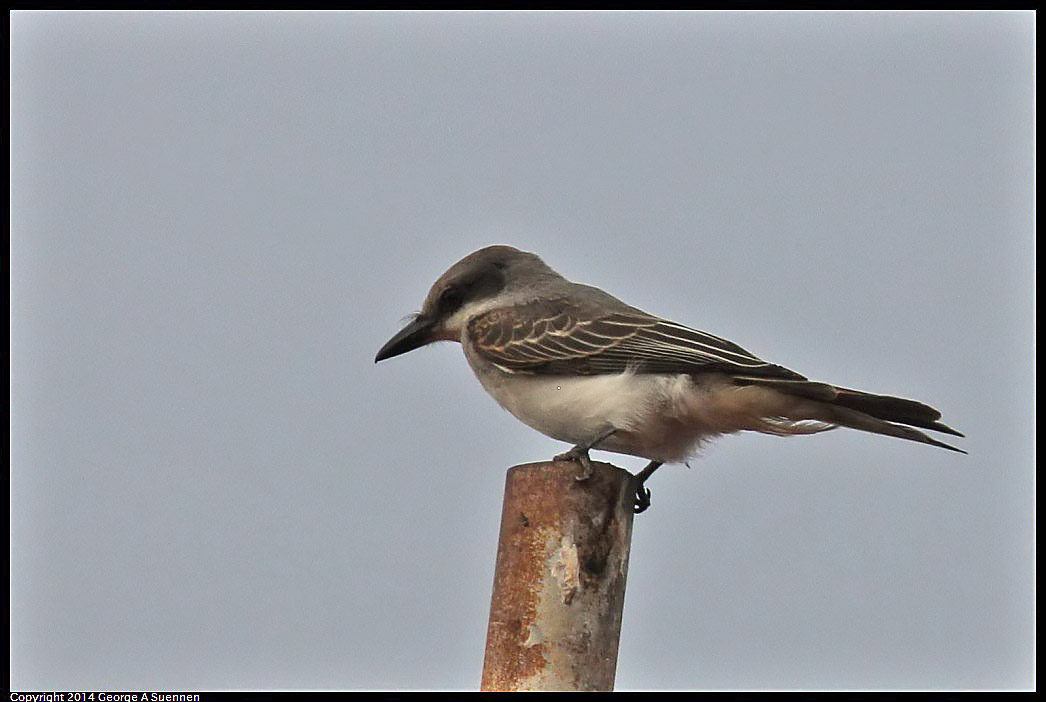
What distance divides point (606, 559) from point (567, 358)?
7.92 ft

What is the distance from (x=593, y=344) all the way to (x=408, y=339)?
6.65 ft

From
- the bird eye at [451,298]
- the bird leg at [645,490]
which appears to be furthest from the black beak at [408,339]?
the bird leg at [645,490]

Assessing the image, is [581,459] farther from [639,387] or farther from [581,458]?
[639,387]

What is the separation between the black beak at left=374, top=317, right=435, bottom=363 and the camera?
38.6ft

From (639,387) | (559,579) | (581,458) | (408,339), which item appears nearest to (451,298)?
(408,339)

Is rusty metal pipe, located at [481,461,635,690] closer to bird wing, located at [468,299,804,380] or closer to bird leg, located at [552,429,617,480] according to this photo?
bird leg, located at [552,429,617,480]

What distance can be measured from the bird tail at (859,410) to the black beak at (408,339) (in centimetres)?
311

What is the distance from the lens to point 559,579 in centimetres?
817

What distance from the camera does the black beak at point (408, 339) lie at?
Answer: 38.6 ft

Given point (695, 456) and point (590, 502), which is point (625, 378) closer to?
point (695, 456)

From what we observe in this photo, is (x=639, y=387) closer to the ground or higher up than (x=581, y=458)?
higher up

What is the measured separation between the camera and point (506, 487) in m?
8.78
